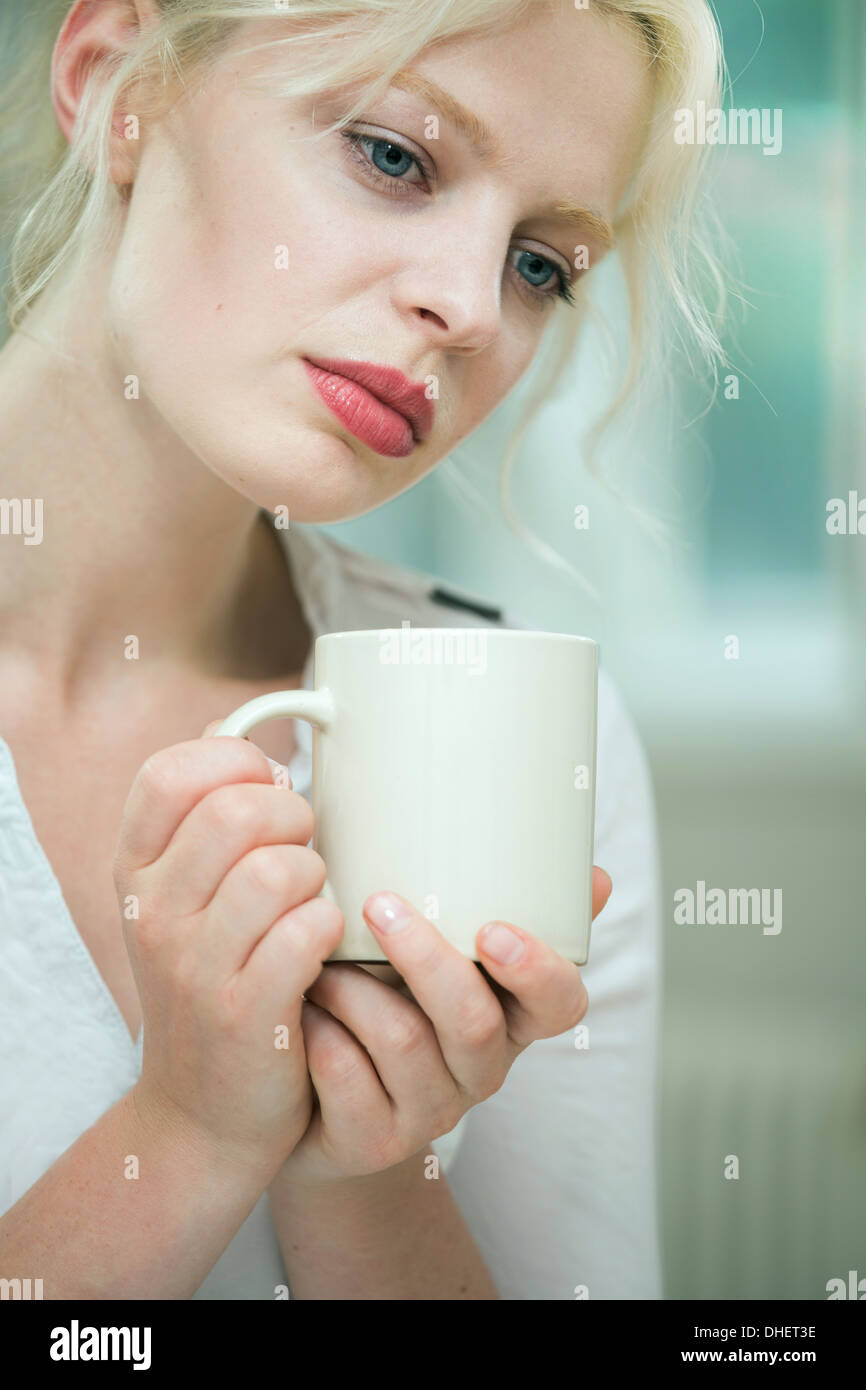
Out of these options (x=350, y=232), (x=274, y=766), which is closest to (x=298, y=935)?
(x=274, y=766)

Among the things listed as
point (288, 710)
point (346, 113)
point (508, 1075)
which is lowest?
point (508, 1075)

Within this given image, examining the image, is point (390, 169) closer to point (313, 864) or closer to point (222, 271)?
point (222, 271)

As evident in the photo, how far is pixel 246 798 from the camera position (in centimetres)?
50

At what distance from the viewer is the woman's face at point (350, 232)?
2.25 feet

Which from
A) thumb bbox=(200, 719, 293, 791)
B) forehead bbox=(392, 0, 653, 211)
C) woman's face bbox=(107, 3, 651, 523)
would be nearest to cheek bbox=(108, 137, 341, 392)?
woman's face bbox=(107, 3, 651, 523)

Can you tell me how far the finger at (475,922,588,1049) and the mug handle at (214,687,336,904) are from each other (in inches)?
3.1

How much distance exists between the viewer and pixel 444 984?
1.67 feet

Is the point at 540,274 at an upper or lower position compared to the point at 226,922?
upper

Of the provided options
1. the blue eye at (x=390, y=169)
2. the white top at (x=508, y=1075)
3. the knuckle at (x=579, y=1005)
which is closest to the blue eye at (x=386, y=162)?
the blue eye at (x=390, y=169)

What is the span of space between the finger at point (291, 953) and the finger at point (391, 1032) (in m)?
0.04

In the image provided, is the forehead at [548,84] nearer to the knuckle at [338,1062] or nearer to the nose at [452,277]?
the nose at [452,277]

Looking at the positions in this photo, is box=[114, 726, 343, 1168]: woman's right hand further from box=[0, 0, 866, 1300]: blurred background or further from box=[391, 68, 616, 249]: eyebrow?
box=[0, 0, 866, 1300]: blurred background

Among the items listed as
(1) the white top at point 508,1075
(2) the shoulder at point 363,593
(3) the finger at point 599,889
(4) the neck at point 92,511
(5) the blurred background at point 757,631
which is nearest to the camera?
(3) the finger at point 599,889

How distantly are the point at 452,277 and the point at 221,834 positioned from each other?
37cm
